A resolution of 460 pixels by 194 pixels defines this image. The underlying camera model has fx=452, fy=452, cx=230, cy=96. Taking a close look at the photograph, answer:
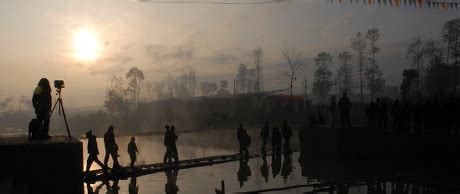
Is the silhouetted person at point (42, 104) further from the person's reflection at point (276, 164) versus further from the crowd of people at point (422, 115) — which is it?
the crowd of people at point (422, 115)

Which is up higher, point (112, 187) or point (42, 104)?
point (42, 104)

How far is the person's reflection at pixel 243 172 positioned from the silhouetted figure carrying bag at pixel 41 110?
19.3 ft

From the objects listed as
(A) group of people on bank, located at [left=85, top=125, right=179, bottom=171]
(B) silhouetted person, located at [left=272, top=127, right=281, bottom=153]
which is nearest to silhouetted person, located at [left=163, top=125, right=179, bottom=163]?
(A) group of people on bank, located at [left=85, top=125, right=179, bottom=171]

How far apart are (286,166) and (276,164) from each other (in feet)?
2.61

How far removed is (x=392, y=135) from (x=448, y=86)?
56.3 metres

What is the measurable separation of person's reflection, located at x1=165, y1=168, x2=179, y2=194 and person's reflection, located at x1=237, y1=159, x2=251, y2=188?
6.76ft

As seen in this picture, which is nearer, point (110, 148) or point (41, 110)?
point (41, 110)

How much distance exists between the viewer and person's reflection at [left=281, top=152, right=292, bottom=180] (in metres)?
16.3

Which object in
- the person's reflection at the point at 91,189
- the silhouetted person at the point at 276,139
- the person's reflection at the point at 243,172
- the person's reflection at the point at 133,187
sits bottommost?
the person's reflection at the point at 91,189

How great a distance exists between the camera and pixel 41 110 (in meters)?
11.7

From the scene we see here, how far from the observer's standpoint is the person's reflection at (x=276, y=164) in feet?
55.3

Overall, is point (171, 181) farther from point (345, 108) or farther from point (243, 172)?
point (345, 108)

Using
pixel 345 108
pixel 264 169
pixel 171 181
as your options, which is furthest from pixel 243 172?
pixel 345 108

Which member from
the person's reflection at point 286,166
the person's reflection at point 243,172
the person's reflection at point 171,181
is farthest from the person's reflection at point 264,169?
the person's reflection at point 171,181
